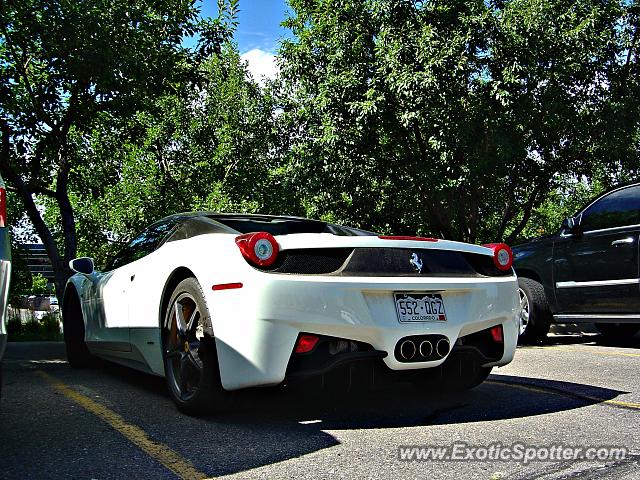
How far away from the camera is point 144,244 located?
549 centimetres

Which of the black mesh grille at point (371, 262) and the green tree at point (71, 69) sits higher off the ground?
the green tree at point (71, 69)

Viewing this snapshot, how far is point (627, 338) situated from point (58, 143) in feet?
32.1

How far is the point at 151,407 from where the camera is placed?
4.47m

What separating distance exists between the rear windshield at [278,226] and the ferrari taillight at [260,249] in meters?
0.60

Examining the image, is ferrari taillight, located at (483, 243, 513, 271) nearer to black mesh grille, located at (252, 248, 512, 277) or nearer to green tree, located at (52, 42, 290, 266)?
black mesh grille, located at (252, 248, 512, 277)

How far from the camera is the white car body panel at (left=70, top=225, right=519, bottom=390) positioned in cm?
372

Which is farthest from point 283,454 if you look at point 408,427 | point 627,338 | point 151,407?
point 627,338

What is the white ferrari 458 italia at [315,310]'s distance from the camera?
3758 millimetres

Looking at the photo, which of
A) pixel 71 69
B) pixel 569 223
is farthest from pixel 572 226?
pixel 71 69

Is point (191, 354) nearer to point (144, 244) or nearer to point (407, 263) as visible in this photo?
point (407, 263)

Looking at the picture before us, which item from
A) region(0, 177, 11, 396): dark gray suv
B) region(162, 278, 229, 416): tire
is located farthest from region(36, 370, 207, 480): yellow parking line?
region(0, 177, 11, 396): dark gray suv

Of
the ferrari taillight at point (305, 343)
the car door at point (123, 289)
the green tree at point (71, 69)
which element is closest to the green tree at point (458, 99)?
the green tree at point (71, 69)

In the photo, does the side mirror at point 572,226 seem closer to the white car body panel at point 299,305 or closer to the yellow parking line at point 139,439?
the white car body panel at point 299,305

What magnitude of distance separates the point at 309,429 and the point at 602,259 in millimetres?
5319
